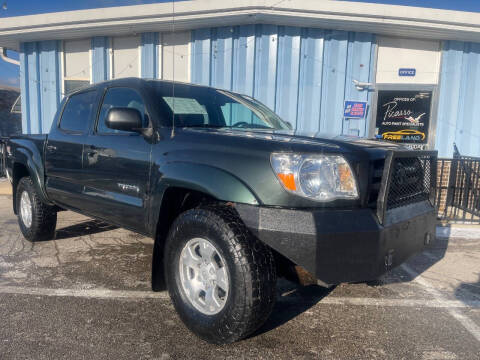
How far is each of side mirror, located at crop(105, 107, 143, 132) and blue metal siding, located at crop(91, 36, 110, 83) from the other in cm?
673

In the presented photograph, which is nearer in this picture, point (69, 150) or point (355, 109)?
point (69, 150)

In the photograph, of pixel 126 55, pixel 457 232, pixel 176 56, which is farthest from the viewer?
pixel 126 55

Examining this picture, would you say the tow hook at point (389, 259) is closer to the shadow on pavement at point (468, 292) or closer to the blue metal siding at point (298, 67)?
the shadow on pavement at point (468, 292)

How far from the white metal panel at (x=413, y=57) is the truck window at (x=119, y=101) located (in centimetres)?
602

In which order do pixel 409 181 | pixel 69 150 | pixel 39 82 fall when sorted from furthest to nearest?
pixel 39 82
pixel 69 150
pixel 409 181

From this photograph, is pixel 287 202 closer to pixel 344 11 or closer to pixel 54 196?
pixel 54 196

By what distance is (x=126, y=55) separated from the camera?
879 centimetres

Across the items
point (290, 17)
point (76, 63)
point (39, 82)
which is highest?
point (290, 17)

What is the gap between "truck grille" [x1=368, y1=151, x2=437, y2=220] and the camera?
7.48ft

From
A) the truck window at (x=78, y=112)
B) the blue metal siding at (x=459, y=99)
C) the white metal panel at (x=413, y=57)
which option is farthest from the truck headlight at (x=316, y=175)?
the blue metal siding at (x=459, y=99)

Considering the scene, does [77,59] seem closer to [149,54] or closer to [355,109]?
[149,54]

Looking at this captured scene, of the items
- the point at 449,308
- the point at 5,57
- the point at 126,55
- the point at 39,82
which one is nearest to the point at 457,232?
the point at 449,308

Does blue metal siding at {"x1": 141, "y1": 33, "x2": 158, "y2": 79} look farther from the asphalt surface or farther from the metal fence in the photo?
Result: the metal fence

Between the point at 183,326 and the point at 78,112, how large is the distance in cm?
260
